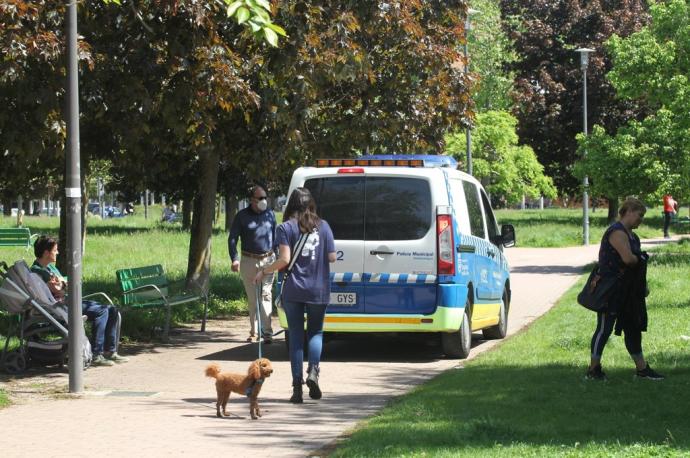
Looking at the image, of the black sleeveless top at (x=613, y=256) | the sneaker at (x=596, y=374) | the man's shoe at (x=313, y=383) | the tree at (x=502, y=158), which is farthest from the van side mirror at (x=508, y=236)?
the tree at (x=502, y=158)

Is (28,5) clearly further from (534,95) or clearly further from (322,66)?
(534,95)

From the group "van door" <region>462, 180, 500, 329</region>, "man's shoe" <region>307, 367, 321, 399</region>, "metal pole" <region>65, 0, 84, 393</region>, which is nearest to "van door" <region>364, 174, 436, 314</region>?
"van door" <region>462, 180, 500, 329</region>

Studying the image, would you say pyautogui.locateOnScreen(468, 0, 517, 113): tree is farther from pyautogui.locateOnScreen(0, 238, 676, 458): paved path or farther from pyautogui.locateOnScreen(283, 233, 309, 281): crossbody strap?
pyautogui.locateOnScreen(283, 233, 309, 281): crossbody strap

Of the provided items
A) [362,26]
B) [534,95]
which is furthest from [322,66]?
[534,95]

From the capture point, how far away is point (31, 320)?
39.3 ft

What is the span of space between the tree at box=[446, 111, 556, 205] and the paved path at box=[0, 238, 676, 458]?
40.8 meters

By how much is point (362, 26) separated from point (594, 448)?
1069 cm

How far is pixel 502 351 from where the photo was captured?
43.9 feet

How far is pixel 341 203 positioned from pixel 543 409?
14.6ft

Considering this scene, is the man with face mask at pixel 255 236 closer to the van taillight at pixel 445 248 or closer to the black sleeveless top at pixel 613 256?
the van taillight at pixel 445 248

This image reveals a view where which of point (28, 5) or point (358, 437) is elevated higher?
point (28, 5)

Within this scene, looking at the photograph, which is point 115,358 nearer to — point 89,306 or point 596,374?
point 89,306

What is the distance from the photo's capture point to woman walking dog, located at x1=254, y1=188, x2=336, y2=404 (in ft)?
32.7

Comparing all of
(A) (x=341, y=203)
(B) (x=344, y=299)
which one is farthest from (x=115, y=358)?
(A) (x=341, y=203)
